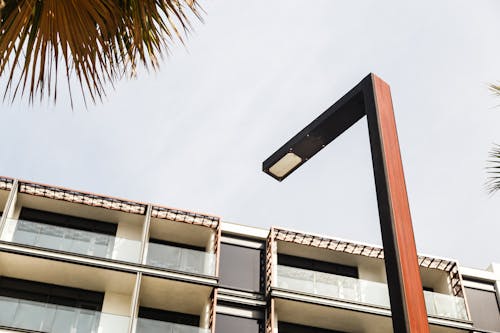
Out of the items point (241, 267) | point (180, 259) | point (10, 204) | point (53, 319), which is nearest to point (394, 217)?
point (53, 319)

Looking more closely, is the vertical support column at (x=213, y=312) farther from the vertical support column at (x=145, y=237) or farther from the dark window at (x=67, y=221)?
the dark window at (x=67, y=221)

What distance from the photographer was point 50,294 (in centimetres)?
2153

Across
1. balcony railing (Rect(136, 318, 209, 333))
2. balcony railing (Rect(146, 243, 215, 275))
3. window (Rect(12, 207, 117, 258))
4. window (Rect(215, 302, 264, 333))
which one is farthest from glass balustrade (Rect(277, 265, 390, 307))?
window (Rect(12, 207, 117, 258))

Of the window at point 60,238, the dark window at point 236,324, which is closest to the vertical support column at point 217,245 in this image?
the dark window at point 236,324

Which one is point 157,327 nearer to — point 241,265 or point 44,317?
point 44,317

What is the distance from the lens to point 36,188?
2267 cm

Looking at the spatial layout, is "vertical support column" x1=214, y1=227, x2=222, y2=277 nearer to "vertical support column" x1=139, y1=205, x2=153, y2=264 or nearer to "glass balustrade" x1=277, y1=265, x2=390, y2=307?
"glass balustrade" x1=277, y1=265, x2=390, y2=307

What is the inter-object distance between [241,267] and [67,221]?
688cm

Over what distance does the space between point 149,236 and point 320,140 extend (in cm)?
1967

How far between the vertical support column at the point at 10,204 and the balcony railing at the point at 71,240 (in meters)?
0.15

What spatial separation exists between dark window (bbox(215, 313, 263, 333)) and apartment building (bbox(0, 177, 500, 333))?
1.4 inches

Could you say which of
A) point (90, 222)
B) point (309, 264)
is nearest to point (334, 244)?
point (309, 264)

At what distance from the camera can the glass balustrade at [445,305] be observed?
2283 cm

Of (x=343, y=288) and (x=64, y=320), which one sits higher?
(x=343, y=288)
